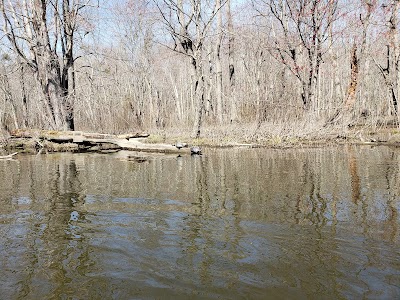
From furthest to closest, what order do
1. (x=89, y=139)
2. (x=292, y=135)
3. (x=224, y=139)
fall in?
(x=224, y=139)
(x=292, y=135)
(x=89, y=139)

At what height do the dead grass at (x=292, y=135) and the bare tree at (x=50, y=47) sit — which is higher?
the bare tree at (x=50, y=47)

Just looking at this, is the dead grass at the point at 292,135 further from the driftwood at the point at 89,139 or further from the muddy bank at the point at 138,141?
the driftwood at the point at 89,139

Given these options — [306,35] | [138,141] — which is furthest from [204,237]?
[306,35]

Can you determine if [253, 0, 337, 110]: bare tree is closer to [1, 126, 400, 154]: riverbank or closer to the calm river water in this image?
[1, 126, 400, 154]: riverbank

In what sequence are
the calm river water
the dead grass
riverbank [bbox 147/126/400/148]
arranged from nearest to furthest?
the calm river water
riverbank [bbox 147/126/400/148]
the dead grass

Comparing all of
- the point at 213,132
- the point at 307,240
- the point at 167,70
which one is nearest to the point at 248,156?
the point at 213,132

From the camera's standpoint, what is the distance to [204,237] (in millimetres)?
4184

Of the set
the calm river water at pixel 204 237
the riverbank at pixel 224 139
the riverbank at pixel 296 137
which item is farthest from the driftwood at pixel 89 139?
the calm river water at pixel 204 237

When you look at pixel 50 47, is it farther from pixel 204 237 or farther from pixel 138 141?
pixel 204 237

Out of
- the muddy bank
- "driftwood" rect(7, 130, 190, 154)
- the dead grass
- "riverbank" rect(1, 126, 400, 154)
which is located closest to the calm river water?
"driftwood" rect(7, 130, 190, 154)

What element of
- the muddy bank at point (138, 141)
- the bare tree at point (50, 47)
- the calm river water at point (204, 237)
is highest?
the bare tree at point (50, 47)

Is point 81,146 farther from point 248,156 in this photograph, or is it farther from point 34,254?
point 34,254

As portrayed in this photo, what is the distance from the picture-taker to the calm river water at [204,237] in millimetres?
3021

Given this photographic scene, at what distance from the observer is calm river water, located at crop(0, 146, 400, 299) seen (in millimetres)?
3021
